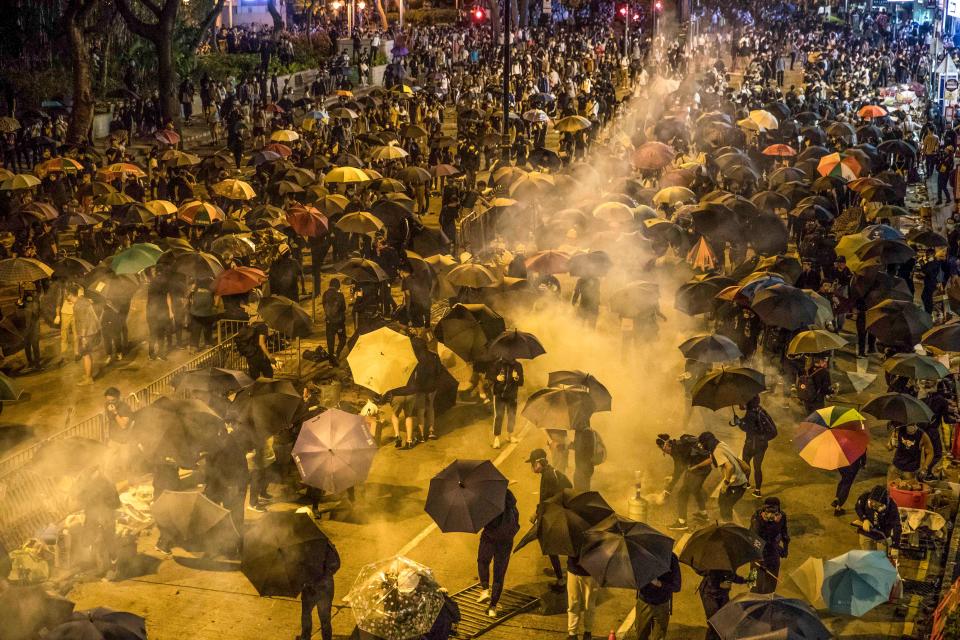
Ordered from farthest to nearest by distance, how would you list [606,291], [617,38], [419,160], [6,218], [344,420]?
[617,38]
[419,160]
[6,218]
[606,291]
[344,420]

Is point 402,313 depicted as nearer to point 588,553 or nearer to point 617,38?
point 588,553

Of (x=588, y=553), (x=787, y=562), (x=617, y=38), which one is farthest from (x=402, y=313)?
(x=617, y=38)

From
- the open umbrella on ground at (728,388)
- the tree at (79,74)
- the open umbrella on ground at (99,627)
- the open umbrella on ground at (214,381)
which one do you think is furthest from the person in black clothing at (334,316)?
the tree at (79,74)

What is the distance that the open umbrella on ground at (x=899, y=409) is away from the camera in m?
13.2

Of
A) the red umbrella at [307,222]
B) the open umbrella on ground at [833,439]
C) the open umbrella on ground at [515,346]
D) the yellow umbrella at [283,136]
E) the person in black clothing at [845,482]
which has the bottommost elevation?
the person in black clothing at [845,482]

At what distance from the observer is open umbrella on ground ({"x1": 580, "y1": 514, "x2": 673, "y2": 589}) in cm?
947

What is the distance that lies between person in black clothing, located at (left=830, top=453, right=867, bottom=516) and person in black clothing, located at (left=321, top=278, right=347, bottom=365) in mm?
7398

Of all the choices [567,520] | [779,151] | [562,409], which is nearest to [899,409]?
[562,409]

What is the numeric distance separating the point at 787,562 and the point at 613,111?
1221 inches

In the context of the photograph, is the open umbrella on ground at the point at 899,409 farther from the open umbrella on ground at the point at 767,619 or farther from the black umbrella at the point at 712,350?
the open umbrella on ground at the point at 767,619

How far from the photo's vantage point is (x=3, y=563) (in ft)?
36.7

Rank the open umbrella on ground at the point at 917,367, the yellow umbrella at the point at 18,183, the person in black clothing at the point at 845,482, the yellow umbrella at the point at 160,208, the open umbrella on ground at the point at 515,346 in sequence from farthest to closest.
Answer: the yellow umbrella at the point at 18,183 → the yellow umbrella at the point at 160,208 → the open umbrella on ground at the point at 917,367 → the open umbrella on ground at the point at 515,346 → the person in black clothing at the point at 845,482

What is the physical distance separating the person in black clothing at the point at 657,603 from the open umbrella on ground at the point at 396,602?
173 cm

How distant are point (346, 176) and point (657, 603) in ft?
51.2
